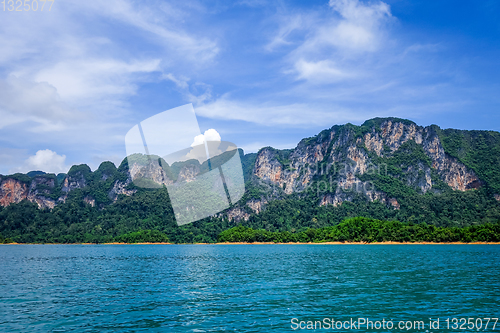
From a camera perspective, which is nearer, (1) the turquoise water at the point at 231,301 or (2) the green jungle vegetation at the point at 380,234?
(1) the turquoise water at the point at 231,301

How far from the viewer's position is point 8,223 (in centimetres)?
15500

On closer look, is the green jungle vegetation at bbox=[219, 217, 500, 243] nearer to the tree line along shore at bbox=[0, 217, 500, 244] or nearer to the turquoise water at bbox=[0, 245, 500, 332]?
the tree line along shore at bbox=[0, 217, 500, 244]

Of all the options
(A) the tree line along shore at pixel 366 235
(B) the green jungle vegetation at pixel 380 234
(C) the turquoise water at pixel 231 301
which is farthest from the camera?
(A) the tree line along shore at pixel 366 235

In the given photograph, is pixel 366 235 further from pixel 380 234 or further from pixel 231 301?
pixel 231 301

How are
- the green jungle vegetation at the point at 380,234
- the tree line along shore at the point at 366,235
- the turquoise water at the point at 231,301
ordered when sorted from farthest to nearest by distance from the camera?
the tree line along shore at the point at 366,235, the green jungle vegetation at the point at 380,234, the turquoise water at the point at 231,301

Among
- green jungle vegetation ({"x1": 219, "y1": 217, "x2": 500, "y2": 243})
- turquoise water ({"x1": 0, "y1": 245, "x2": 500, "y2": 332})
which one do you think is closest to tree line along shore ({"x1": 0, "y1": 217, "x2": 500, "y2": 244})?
green jungle vegetation ({"x1": 219, "y1": 217, "x2": 500, "y2": 243})

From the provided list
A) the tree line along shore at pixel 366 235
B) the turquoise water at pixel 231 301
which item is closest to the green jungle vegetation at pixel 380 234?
the tree line along shore at pixel 366 235

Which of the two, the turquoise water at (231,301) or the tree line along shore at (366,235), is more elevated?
the turquoise water at (231,301)

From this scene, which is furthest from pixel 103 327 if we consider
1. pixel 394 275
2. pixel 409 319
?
pixel 394 275

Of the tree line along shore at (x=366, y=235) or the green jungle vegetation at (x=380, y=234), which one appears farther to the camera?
the tree line along shore at (x=366, y=235)

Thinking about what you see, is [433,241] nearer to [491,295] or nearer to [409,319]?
[491,295]

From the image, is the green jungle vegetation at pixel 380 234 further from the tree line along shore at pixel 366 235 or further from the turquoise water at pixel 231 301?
the turquoise water at pixel 231 301

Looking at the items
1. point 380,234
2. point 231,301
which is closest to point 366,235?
point 380,234

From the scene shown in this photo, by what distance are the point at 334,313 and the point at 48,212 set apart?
19267cm
